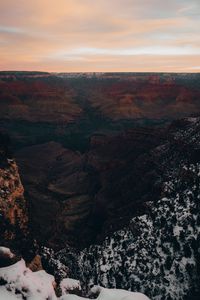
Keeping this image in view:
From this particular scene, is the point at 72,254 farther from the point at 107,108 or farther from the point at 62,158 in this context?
the point at 107,108

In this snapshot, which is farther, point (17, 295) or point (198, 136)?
point (198, 136)

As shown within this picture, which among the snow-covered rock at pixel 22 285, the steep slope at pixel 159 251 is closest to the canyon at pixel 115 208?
the steep slope at pixel 159 251

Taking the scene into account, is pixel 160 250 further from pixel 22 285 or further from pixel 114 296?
pixel 22 285

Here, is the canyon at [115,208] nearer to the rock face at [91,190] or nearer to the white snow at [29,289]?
the rock face at [91,190]

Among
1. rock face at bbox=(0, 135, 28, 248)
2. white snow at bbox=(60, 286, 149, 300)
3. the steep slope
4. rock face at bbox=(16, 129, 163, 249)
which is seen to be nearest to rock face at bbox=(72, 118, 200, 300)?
Answer: the steep slope

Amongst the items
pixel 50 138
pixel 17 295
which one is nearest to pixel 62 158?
pixel 50 138

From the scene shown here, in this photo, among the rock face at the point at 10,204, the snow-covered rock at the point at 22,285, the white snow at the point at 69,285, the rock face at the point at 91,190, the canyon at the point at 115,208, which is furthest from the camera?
the rock face at the point at 91,190

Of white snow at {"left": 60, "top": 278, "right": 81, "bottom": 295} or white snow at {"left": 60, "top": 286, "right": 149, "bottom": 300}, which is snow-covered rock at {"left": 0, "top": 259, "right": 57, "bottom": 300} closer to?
white snow at {"left": 60, "top": 286, "right": 149, "bottom": 300}

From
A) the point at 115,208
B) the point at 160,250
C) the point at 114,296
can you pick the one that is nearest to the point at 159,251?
the point at 160,250

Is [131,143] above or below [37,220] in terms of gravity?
above
